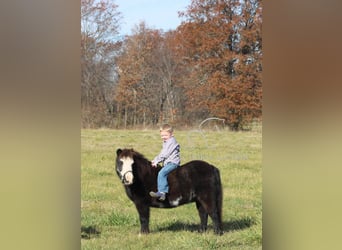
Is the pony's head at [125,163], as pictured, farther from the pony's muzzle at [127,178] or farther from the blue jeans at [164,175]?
the blue jeans at [164,175]

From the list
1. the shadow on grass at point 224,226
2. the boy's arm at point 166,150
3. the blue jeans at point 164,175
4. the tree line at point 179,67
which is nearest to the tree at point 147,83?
the tree line at point 179,67

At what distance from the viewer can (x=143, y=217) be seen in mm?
2193

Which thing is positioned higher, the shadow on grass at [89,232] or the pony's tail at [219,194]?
the pony's tail at [219,194]

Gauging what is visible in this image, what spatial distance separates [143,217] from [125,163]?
0.87 ft

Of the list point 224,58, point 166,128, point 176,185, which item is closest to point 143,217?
point 176,185

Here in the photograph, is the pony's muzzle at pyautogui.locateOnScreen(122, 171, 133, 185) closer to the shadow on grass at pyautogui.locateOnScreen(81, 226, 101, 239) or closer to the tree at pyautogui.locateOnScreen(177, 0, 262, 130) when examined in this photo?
the shadow on grass at pyautogui.locateOnScreen(81, 226, 101, 239)

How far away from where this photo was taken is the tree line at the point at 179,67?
2.21m

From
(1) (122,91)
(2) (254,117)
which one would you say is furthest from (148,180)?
(2) (254,117)

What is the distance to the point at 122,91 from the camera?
2.24 m
